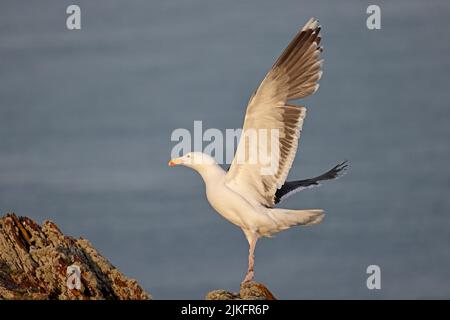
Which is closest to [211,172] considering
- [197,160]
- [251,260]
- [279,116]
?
[197,160]

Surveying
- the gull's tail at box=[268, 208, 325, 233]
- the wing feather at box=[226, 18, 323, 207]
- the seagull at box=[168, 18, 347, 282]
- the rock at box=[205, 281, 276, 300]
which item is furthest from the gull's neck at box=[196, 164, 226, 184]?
the rock at box=[205, 281, 276, 300]

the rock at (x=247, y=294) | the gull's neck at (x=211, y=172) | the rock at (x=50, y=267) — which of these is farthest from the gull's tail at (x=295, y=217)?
the rock at (x=50, y=267)

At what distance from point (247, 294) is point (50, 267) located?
229cm

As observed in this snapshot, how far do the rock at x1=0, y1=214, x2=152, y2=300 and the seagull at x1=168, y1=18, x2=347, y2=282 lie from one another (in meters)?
1.79

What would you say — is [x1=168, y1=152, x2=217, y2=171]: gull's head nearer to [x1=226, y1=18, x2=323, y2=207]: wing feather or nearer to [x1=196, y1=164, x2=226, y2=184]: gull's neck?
[x1=196, y1=164, x2=226, y2=184]: gull's neck

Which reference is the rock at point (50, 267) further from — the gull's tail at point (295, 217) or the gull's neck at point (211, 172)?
the gull's tail at point (295, 217)

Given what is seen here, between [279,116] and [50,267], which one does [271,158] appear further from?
[50,267]

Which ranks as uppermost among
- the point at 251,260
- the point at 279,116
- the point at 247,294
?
the point at 279,116

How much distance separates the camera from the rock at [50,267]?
15773mm

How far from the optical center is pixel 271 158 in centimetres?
1792
